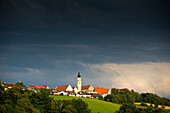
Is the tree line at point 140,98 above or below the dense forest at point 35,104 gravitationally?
above

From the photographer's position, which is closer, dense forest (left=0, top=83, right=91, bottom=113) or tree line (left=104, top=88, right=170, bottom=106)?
dense forest (left=0, top=83, right=91, bottom=113)

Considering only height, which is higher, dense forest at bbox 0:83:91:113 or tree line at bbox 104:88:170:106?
tree line at bbox 104:88:170:106

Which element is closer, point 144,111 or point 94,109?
point 144,111

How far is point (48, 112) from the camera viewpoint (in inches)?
3499

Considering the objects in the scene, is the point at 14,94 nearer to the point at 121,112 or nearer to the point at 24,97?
the point at 24,97

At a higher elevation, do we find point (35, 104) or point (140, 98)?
point (140, 98)

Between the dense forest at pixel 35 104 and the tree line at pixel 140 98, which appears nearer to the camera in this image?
the dense forest at pixel 35 104

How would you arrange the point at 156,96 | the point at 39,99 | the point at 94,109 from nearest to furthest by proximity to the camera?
1. the point at 39,99
2. the point at 94,109
3. the point at 156,96

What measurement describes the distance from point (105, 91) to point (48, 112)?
113 m

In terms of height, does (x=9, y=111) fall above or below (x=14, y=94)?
below

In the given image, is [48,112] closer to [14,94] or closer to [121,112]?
[14,94]

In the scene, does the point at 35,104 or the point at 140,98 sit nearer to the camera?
the point at 35,104

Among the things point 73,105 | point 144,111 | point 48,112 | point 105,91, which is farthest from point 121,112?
point 105,91

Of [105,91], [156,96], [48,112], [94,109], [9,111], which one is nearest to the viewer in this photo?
[9,111]
